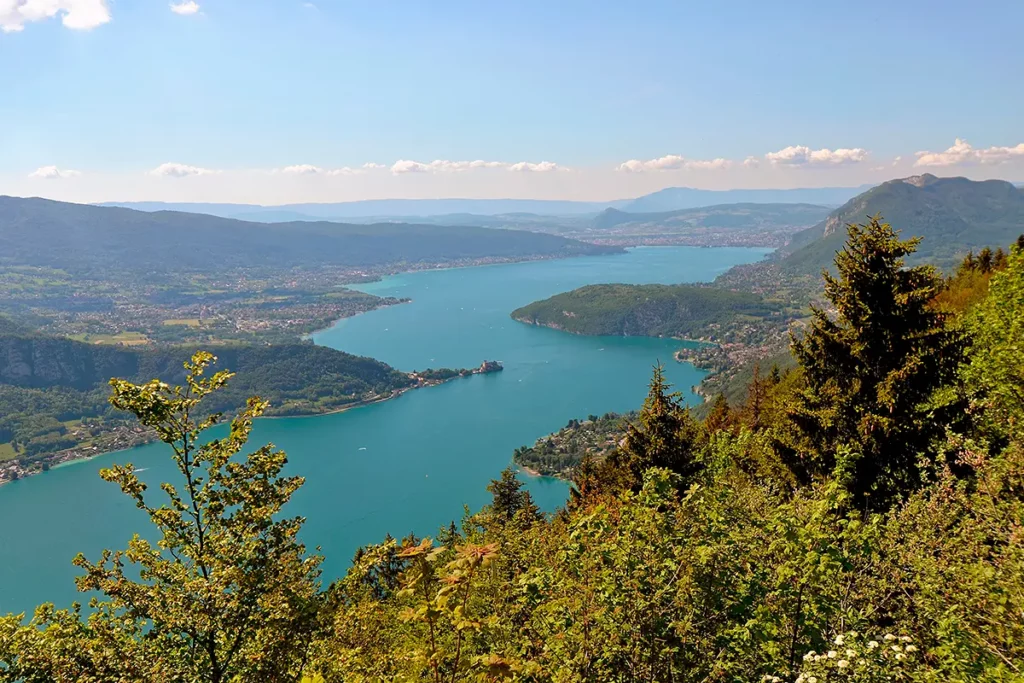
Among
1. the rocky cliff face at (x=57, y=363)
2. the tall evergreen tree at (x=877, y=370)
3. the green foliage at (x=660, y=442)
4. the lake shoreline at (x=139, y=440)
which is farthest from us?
the rocky cliff face at (x=57, y=363)

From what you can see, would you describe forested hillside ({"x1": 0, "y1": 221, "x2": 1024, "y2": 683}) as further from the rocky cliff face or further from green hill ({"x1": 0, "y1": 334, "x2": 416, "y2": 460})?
the rocky cliff face

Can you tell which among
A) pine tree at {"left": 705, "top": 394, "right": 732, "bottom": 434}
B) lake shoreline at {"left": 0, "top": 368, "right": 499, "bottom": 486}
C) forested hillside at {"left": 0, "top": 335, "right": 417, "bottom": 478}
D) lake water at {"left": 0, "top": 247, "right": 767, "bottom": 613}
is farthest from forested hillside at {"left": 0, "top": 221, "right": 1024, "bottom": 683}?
forested hillside at {"left": 0, "top": 335, "right": 417, "bottom": 478}

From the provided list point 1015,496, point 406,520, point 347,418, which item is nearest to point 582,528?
point 1015,496

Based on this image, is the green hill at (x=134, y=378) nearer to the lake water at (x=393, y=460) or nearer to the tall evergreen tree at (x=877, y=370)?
the lake water at (x=393, y=460)

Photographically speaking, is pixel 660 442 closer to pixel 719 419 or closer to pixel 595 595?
pixel 595 595

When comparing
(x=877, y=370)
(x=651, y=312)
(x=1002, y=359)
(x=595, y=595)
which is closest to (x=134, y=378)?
(x=651, y=312)

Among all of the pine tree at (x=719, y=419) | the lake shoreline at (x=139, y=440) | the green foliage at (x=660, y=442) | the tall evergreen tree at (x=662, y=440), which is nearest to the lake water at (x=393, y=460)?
the lake shoreline at (x=139, y=440)
